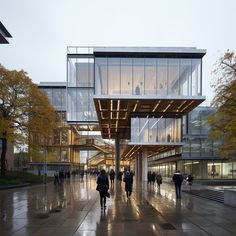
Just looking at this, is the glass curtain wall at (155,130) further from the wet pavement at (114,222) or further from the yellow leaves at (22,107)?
the wet pavement at (114,222)

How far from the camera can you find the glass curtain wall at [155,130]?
197ft

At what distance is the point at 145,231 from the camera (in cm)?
1276

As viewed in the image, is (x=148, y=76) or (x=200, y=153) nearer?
(x=148, y=76)

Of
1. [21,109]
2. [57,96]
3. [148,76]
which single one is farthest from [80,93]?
[57,96]

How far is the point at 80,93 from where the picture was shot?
73500 mm

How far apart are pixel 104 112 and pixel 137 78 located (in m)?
8.23

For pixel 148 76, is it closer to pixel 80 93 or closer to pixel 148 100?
pixel 148 100

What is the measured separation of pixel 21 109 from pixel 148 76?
14745 mm

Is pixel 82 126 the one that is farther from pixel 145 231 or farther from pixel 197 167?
pixel 145 231

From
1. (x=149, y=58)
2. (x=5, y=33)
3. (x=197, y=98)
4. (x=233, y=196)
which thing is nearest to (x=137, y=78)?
(x=149, y=58)

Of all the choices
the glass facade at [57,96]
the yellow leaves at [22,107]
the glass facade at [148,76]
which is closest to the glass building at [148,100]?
the glass facade at [148,76]

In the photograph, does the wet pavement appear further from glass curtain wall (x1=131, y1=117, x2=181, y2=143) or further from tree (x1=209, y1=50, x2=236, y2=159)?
glass curtain wall (x1=131, y1=117, x2=181, y2=143)

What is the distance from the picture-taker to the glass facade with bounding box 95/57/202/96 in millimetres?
50312

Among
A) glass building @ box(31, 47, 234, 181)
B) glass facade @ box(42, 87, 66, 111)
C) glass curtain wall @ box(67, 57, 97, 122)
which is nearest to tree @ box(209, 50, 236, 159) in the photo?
glass building @ box(31, 47, 234, 181)
